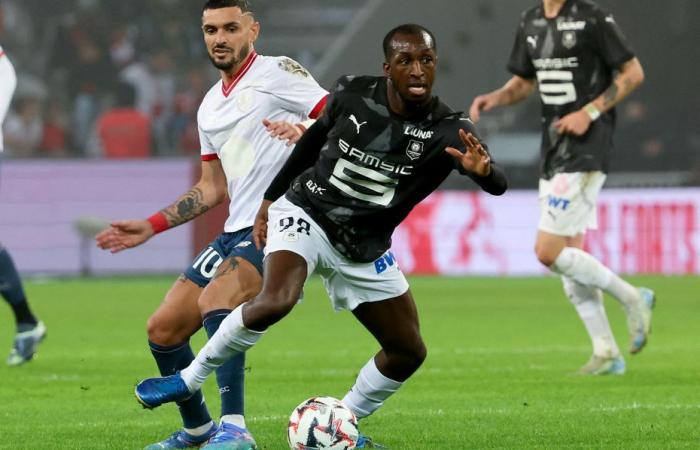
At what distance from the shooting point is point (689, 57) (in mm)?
21328

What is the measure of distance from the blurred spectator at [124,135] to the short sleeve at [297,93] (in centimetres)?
1425

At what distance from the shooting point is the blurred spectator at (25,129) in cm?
2170

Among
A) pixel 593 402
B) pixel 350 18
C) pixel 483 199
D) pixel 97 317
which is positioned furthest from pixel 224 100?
pixel 350 18


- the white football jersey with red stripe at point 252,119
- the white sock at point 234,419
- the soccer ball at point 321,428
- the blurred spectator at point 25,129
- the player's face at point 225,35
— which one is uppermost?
the player's face at point 225,35

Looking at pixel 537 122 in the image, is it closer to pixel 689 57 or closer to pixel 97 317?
pixel 689 57

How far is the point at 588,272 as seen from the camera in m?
9.37

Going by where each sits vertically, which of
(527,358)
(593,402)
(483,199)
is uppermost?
(593,402)

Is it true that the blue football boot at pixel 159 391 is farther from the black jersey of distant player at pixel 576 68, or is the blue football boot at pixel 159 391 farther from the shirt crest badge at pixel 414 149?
the black jersey of distant player at pixel 576 68

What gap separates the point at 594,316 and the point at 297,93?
3.40 m

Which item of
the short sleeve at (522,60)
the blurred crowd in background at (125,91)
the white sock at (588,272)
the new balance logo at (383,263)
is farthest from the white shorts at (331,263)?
the blurred crowd in background at (125,91)

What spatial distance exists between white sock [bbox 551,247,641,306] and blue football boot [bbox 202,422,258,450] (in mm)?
3720

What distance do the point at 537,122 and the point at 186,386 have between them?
1544 centimetres

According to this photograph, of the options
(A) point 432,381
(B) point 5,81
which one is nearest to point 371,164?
(A) point 432,381

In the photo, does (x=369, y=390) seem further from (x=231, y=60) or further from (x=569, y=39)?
(x=569, y=39)
